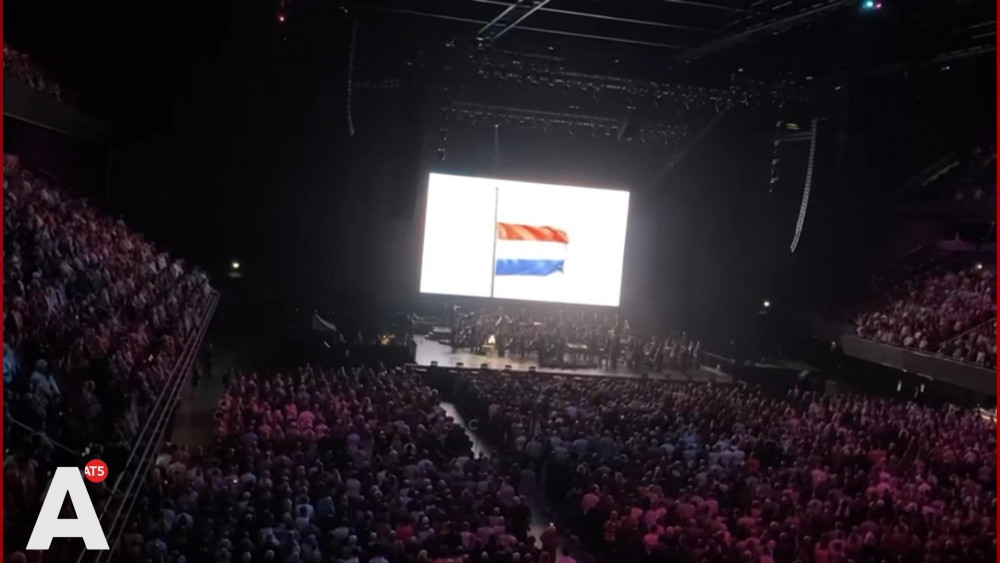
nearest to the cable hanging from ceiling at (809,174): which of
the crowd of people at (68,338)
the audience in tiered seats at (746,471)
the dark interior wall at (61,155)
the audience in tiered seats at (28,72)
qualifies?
the audience in tiered seats at (746,471)

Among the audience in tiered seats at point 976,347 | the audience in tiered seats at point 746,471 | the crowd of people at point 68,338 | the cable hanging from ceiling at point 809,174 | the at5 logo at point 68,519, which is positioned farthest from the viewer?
the cable hanging from ceiling at point 809,174

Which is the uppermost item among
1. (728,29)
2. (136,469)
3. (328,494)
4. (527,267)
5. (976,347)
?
(728,29)

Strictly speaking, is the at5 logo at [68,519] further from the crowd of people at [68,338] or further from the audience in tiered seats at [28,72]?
the audience in tiered seats at [28,72]

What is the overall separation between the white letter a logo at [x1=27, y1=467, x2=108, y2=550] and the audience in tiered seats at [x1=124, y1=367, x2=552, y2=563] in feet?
2.30

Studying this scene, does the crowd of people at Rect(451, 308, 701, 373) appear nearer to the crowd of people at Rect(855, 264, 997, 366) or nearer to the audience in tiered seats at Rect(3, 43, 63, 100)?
the crowd of people at Rect(855, 264, 997, 366)

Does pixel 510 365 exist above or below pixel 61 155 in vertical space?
below

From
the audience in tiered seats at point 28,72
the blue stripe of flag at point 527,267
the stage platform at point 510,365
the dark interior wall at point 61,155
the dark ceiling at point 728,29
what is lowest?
the stage platform at point 510,365

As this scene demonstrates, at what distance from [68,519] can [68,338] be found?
2.39m

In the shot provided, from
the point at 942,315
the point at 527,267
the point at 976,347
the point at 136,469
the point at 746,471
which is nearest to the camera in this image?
the point at 136,469

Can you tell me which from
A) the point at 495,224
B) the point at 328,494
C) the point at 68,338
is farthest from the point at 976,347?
the point at 68,338

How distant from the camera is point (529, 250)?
16922mm

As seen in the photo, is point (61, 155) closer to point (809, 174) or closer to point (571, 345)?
point (571, 345)

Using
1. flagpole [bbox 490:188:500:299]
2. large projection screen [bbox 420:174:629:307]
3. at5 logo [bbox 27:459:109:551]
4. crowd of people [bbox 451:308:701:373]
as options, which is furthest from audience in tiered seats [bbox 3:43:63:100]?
flagpole [bbox 490:188:500:299]

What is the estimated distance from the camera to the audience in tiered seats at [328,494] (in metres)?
6.06
